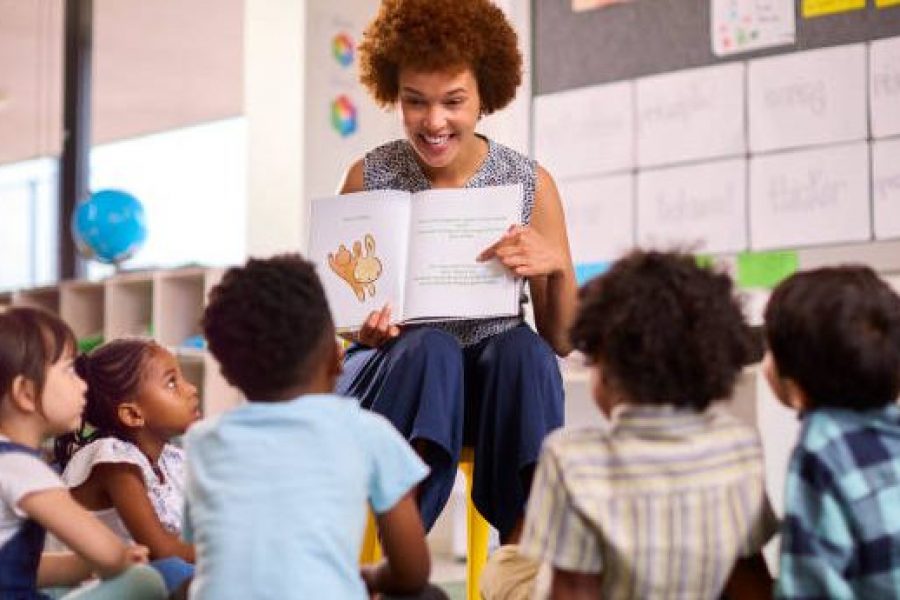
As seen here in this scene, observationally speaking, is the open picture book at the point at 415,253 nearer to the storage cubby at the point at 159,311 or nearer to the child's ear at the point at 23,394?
the child's ear at the point at 23,394

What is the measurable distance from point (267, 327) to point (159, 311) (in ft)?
11.0

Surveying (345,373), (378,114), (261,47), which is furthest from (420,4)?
(261,47)

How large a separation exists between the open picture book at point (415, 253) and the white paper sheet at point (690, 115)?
146 cm

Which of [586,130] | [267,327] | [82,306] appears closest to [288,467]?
[267,327]

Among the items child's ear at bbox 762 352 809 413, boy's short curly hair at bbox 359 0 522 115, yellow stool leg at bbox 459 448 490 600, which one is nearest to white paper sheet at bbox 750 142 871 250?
boy's short curly hair at bbox 359 0 522 115

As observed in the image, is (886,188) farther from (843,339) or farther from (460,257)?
(843,339)

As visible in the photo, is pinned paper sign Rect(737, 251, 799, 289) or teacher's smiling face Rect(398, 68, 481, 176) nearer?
teacher's smiling face Rect(398, 68, 481, 176)

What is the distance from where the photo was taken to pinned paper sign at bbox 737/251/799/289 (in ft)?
9.68

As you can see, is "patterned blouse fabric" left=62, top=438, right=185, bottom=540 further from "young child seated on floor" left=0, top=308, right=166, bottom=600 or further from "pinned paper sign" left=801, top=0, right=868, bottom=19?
"pinned paper sign" left=801, top=0, right=868, bottom=19

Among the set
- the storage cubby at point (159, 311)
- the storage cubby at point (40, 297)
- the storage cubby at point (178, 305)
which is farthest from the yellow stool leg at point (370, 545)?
the storage cubby at point (40, 297)

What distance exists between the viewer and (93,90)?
20.5 feet

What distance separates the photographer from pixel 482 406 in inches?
69.6

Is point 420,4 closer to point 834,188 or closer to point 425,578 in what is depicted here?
point 425,578

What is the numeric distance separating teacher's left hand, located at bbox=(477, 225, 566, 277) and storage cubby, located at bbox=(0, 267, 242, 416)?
249 centimetres
